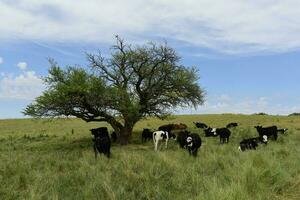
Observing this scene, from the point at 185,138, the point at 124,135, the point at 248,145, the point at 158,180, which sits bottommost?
the point at 158,180

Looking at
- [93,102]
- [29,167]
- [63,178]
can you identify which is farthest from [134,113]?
[63,178]

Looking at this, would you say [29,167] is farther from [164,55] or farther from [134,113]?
[164,55]

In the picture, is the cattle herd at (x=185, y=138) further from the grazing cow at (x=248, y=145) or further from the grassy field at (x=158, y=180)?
the grassy field at (x=158, y=180)

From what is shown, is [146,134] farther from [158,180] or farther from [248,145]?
[158,180]

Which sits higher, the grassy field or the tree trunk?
the tree trunk

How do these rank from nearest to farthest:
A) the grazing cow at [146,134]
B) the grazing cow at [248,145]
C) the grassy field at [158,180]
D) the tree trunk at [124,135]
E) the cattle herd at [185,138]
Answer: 1. the grassy field at [158,180]
2. the cattle herd at [185,138]
3. the grazing cow at [248,145]
4. the tree trunk at [124,135]
5. the grazing cow at [146,134]

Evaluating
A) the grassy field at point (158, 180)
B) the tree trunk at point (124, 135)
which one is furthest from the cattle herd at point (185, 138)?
the grassy field at point (158, 180)

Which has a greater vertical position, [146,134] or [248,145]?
[146,134]

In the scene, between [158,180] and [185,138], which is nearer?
[158,180]

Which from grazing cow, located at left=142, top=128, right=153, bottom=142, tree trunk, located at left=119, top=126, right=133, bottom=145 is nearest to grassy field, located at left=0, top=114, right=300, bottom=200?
tree trunk, located at left=119, top=126, right=133, bottom=145

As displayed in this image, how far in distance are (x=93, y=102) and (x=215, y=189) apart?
73.1 feet

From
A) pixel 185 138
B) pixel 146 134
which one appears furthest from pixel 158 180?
pixel 146 134

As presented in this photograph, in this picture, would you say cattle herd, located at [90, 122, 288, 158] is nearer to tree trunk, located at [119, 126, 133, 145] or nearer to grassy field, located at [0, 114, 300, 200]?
→ tree trunk, located at [119, 126, 133, 145]

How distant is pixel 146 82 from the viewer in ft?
121
